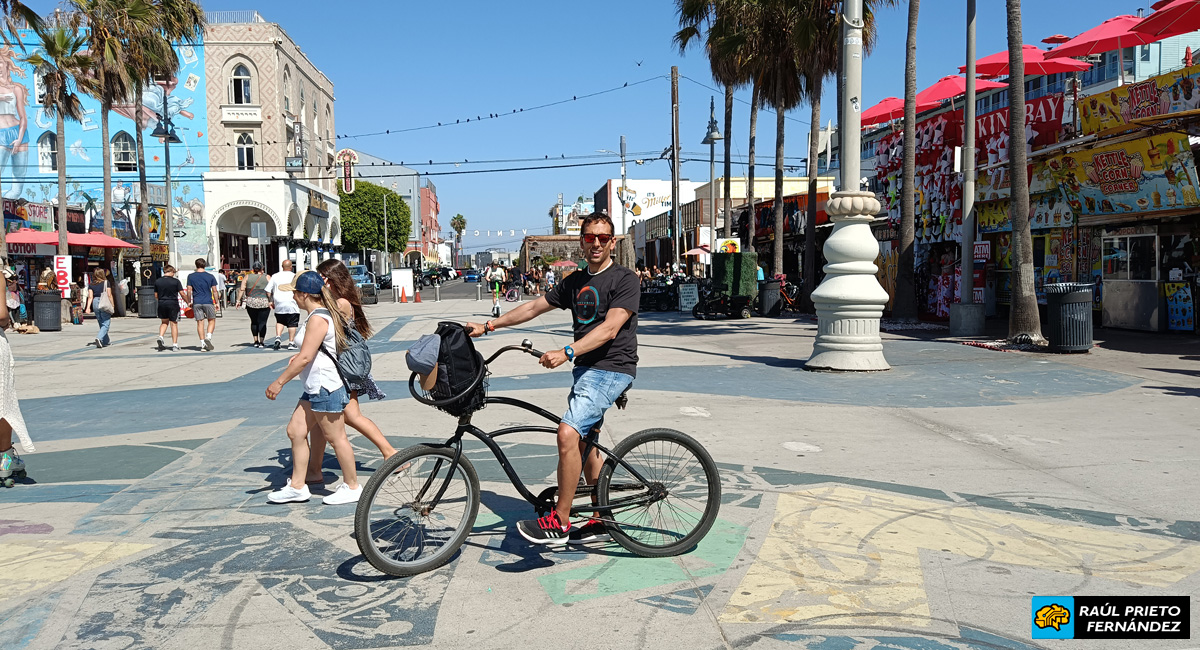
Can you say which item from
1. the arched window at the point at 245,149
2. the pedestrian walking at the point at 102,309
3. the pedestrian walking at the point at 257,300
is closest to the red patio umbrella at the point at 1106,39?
the pedestrian walking at the point at 257,300

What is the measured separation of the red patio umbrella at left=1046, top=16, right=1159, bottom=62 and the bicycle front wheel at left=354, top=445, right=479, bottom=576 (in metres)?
18.7

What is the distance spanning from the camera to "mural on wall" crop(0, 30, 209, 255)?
145ft

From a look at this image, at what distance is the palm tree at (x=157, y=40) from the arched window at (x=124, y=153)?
15.5 meters

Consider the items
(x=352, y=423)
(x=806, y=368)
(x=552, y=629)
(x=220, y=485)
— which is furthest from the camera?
(x=806, y=368)

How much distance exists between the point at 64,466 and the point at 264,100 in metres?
46.4

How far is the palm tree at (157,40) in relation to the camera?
1160 inches

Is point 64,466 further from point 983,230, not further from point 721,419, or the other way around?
point 983,230

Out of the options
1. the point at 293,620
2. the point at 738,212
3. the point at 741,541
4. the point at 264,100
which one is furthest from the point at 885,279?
the point at 264,100

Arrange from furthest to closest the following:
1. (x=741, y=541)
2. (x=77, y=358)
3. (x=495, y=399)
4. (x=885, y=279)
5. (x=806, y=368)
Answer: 1. (x=885, y=279)
2. (x=77, y=358)
3. (x=806, y=368)
4. (x=741, y=541)
5. (x=495, y=399)

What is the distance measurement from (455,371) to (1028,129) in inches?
735

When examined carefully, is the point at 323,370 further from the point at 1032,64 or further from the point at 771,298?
the point at 771,298

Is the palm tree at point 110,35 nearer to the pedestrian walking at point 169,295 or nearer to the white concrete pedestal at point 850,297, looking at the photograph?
the pedestrian walking at point 169,295

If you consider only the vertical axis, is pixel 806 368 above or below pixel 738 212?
below

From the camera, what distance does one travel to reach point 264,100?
49.3 metres
